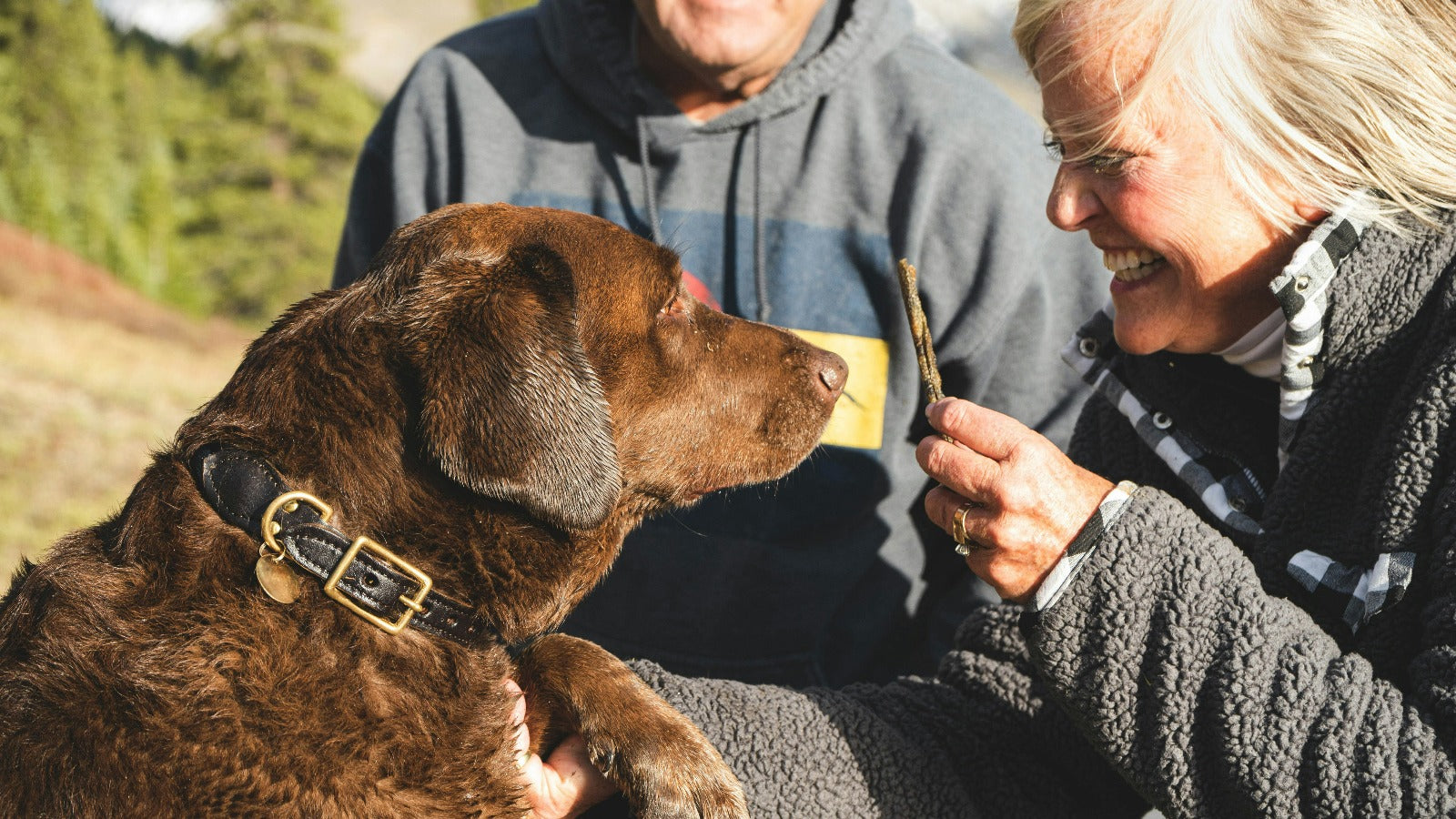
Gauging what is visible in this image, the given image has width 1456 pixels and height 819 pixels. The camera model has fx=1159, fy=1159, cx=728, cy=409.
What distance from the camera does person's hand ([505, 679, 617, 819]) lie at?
2.42 meters

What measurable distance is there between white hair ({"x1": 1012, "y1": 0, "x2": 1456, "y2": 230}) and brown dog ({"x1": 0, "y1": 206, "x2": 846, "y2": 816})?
133 centimetres

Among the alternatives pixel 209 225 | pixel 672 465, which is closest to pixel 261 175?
pixel 209 225

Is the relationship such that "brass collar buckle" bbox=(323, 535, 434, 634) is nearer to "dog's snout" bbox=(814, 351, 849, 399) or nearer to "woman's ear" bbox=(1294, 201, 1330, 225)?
"dog's snout" bbox=(814, 351, 849, 399)

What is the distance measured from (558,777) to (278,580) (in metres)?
0.75

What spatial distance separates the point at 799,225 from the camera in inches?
143

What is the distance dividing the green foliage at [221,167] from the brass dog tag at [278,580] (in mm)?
13280

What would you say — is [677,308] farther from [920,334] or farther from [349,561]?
[349,561]

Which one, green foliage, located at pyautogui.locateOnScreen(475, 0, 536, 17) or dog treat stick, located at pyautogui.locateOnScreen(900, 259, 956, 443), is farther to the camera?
green foliage, located at pyautogui.locateOnScreen(475, 0, 536, 17)

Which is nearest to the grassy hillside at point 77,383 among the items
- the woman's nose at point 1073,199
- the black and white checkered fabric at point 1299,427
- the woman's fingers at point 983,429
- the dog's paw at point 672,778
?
the dog's paw at point 672,778

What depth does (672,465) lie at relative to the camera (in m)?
2.67

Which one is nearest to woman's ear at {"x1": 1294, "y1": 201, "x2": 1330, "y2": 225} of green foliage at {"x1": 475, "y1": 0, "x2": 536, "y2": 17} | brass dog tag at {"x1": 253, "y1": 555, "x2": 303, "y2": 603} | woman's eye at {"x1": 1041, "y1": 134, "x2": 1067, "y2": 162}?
woman's eye at {"x1": 1041, "y1": 134, "x2": 1067, "y2": 162}

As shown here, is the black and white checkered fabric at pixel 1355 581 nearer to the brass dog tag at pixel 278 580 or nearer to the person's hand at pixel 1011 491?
the person's hand at pixel 1011 491

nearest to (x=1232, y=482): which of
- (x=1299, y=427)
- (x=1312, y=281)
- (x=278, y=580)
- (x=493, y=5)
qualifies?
(x=1299, y=427)

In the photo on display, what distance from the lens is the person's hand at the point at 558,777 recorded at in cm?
242
